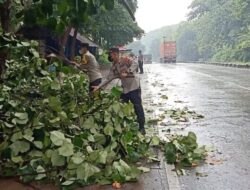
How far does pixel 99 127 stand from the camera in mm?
6223

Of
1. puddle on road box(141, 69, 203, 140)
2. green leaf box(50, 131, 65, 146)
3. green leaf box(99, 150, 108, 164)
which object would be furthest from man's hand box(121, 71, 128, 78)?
green leaf box(50, 131, 65, 146)

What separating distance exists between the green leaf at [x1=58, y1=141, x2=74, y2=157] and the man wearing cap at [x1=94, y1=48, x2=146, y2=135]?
2653 millimetres

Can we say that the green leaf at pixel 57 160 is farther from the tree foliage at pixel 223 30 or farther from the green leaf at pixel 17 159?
the tree foliage at pixel 223 30

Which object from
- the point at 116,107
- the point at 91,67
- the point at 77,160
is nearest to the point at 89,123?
the point at 116,107

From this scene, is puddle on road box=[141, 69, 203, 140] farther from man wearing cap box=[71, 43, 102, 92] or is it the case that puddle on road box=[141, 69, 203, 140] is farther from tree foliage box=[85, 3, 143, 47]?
tree foliage box=[85, 3, 143, 47]

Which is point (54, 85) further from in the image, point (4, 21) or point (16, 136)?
point (4, 21)

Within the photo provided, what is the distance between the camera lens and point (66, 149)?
5133 millimetres

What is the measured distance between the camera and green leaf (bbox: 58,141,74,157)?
16.7 feet

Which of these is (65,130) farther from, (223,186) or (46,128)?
(223,186)

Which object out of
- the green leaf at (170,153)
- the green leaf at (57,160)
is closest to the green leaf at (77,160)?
the green leaf at (57,160)

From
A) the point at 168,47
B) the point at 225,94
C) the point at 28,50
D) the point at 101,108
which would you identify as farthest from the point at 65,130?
the point at 168,47

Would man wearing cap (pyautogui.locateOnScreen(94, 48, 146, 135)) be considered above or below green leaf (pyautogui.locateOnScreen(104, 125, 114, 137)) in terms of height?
above

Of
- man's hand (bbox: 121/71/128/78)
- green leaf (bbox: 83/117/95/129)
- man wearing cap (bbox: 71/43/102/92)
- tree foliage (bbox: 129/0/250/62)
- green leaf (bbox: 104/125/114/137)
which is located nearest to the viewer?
green leaf (bbox: 104/125/114/137)

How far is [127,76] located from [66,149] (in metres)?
2.93
